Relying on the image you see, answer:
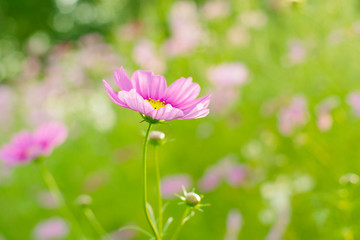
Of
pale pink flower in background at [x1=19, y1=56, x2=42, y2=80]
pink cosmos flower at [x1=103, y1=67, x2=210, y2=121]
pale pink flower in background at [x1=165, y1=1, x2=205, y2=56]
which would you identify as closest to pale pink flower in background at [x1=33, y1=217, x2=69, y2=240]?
pale pink flower in background at [x1=165, y1=1, x2=205, y2=56]

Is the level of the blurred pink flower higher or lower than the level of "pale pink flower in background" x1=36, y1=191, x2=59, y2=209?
higher

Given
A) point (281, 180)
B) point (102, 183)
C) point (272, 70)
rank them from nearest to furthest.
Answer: point (281, 180) < point (272, 70) < point (102, 183)

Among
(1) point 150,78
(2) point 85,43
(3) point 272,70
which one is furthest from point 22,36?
(1) point 150,78

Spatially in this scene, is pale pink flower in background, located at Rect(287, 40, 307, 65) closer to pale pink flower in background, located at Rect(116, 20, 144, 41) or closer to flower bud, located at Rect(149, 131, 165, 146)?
flower bud, located at Rect(149, 131, 165, 146)

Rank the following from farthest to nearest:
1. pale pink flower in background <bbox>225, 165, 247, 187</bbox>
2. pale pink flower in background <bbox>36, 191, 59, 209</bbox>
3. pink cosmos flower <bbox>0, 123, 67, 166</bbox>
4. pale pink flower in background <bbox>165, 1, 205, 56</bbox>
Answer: pale pink flower in background <bbox>165, 1, 205, 56</bbox> → pale pink flower in background <bbox>36, 191, 59, 209</bbox> → pale pink flower in background <bbox>225, 165, 247, 187</bbox> → pink cosmos flower <bbox>0, 123, 67, 166</bbox>

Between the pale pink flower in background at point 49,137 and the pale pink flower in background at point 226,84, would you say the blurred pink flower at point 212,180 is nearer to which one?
the pale pink flower in background at point 226,84

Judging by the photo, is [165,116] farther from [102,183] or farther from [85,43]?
[85,43]
